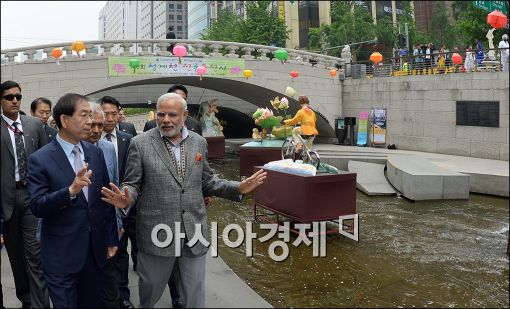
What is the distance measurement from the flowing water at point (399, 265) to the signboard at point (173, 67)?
11.1 m

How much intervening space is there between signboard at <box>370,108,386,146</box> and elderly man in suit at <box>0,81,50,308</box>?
16316 millimetres

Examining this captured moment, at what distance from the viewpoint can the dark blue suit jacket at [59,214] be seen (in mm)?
2470

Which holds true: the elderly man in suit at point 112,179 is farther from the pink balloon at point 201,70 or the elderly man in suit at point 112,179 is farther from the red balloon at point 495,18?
the pink balloon at point 201,70

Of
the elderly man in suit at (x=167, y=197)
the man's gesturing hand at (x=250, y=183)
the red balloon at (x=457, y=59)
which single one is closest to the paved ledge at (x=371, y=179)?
the red balloon at (x=457, y=59)

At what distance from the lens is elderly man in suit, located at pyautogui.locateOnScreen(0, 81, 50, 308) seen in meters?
3.10

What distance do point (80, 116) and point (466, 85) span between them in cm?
1459

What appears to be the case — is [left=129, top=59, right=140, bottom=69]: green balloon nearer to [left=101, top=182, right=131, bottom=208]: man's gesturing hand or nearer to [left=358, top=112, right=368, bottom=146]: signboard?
[left=358, top=112, right=368, bottom=146]: signboard

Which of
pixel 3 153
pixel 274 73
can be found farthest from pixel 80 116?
pixel 274 73

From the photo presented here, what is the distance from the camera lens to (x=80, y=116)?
264cm

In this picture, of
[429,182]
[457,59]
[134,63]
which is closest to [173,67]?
[134,63]

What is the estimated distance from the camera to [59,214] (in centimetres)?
252

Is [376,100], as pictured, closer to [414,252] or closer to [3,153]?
[414,252]


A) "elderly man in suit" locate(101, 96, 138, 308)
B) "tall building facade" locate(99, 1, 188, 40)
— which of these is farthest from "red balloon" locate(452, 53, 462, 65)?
"tall building facade" locate(99, 1, 188, 40)

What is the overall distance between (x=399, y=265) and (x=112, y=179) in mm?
3491
